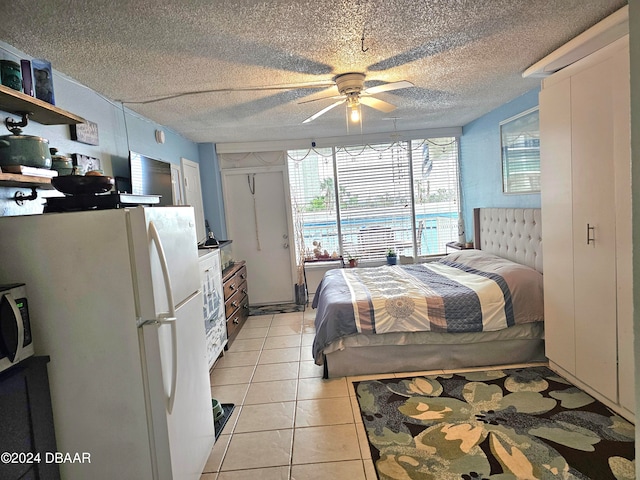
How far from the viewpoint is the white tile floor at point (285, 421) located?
211cm

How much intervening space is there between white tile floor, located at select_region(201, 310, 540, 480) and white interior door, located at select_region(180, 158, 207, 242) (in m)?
1.83

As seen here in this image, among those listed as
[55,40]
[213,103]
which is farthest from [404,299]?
[55,40]

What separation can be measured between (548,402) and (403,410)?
0.95 m

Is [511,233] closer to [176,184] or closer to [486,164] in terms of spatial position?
[486,164]

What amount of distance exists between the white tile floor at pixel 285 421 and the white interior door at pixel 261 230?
70.3 inches

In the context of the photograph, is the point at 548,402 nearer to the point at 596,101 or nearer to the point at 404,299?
the point at 404,299

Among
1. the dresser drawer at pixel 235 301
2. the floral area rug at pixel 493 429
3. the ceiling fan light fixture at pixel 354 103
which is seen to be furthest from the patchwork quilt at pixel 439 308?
the ceiling fan light fixture at pixel 354 103

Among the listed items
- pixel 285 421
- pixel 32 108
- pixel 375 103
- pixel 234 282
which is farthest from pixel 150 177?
pixel 285 421

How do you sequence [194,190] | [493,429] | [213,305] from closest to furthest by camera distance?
[493,429]
[213,305]
[194,190]

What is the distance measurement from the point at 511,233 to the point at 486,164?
1.12m

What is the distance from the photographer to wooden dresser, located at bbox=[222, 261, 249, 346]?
4.15 m

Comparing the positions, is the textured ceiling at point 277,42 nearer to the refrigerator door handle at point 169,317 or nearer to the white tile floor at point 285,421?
the refrigerator door handle at point 169,317

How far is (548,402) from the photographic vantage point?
8.30 feet

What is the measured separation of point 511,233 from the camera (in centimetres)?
398
